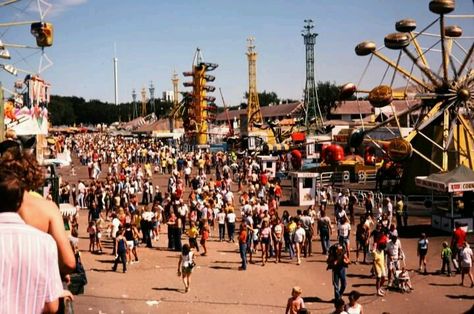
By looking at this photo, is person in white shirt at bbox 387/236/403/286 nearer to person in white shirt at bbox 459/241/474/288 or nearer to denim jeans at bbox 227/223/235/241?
person in white shirt at bbox 459/241/474/288

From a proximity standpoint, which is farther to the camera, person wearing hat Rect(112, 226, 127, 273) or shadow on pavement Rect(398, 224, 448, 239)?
shadow on pavement Rect(398, 224, 448, 239)

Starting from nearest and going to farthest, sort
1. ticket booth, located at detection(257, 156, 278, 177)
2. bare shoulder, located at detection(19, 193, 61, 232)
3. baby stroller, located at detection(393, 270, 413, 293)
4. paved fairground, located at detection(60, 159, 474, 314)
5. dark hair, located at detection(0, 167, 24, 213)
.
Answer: dark hair, located at detection(0, 167, 24, 213)
bare shoulder, located at detection(19, 193, 61, 232)
paved fairground, located at detection(60, 159, 474, 314)
baby stroller, located at detection(393, 270, 413, 293)
ticket booth, located at detection(257, 156, 278, 177)

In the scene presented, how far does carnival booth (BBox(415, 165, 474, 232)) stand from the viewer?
19.1 meters

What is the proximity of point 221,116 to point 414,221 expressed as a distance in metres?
98.5

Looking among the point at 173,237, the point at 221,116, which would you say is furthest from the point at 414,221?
the point at 221,116

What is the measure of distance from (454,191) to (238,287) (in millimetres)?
9460

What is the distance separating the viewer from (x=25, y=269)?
7.94 feet

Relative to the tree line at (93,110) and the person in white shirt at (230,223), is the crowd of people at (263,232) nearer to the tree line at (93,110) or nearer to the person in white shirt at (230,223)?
the person in white shirt at (230,223)

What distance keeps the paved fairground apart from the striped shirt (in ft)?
32.7

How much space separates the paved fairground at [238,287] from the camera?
1230 centimetres

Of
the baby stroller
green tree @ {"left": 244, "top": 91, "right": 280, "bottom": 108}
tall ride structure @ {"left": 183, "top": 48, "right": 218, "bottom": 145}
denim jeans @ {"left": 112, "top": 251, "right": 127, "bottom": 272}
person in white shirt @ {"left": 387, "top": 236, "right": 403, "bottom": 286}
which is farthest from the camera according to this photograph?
green tree @ {"left": 244, "top": 91, "right": 280, "bottom": 108}

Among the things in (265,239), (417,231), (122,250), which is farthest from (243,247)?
(417,231)

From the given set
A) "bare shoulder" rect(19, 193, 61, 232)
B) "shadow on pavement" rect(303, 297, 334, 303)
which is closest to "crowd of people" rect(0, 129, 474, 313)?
"bare shoulder" rect(19, 193, 61, 232)

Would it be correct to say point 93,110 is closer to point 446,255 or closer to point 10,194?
point 446,255
